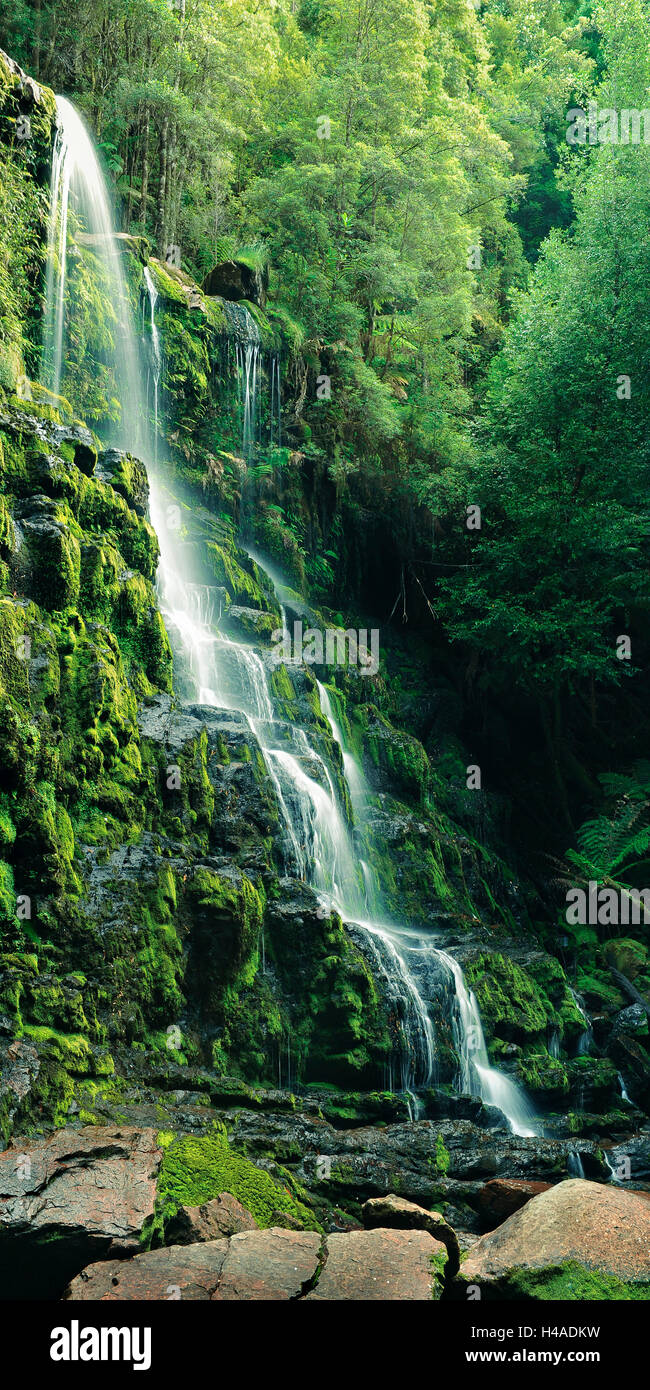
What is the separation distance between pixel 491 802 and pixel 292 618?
545cm

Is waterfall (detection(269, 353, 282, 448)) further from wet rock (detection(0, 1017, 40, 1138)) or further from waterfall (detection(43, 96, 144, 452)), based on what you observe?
wet rock (detection(0, 1017, 40, 1138))


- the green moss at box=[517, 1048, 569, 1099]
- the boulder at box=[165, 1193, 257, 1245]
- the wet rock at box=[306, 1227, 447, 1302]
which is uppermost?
the green moss at box=[517, 1048, 569, 1099]

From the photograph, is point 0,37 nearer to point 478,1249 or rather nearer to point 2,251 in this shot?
point 2,251

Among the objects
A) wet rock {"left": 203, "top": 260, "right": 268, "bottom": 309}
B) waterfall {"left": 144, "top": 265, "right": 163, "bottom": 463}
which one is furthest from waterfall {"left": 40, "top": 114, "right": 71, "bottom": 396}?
wet rock {"left": 203, "top": 260, "right": 268, "bottom": 309}

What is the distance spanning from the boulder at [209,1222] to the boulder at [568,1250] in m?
1.28

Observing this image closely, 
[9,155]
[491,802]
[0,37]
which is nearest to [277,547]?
[491,802]

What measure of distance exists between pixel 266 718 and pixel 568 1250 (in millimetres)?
8196

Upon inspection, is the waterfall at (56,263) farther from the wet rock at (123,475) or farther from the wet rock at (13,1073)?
the wet rock at (13,1073)

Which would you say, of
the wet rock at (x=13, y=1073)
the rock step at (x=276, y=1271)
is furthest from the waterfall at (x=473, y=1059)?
the rock step at (x=276, y=1271)

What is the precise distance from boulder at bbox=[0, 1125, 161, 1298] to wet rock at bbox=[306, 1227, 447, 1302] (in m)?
1.04

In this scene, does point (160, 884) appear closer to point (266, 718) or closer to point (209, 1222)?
point (209, 1222)

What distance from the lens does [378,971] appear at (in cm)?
969

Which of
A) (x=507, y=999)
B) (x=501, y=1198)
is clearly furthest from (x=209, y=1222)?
(x=507, y=999)

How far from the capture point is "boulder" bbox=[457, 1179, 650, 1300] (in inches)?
188
